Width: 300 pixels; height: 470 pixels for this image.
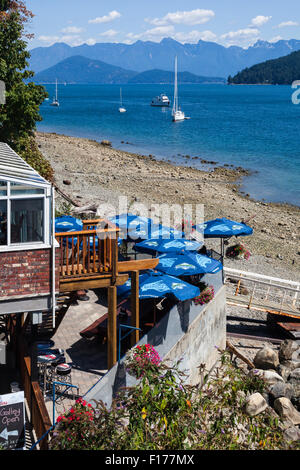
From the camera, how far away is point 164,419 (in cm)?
682

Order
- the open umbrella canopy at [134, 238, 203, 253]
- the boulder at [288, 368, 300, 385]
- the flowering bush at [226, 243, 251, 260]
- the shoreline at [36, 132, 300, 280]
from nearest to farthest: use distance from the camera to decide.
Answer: the open umbrella canopy at [134, 238, 203, 253]
the boulder at [288, 368, 300, 385]
the flowering bush at [226, 243, 251, 260]
the shoreline at [36, 132, 300, 280]

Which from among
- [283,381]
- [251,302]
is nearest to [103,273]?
[283,381]

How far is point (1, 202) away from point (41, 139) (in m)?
60.6

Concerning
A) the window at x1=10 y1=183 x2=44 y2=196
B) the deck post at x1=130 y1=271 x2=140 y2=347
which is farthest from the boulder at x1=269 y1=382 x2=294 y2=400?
the window at x1=10 y1=183 x2=44 y2=196

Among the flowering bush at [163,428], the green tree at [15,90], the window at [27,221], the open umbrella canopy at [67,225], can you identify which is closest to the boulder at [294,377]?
the open umbrella canopy at [67,225]

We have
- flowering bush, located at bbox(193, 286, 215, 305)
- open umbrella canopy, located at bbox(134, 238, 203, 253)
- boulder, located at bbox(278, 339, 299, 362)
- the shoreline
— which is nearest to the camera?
flowering bush, located at bbox(193, 286, 215, 305)

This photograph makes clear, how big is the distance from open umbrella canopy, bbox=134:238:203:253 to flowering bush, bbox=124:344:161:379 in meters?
4.27

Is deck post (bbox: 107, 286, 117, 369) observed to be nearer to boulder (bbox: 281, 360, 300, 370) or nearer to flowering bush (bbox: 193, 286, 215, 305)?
flowering bush (bbox: 193, 286, 215, 305)

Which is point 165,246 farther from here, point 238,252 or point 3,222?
point 238,252

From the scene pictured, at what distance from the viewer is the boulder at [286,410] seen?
46.5 feet

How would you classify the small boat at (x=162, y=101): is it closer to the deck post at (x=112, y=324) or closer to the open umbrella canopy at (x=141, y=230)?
the open umbrella canopy at (x=141, y=230)

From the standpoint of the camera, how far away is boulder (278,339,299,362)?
1808 centimetres

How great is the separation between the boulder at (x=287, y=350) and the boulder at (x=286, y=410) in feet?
11.3

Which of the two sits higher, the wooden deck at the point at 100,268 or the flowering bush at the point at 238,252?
the wooden deck at the point at 100,268
